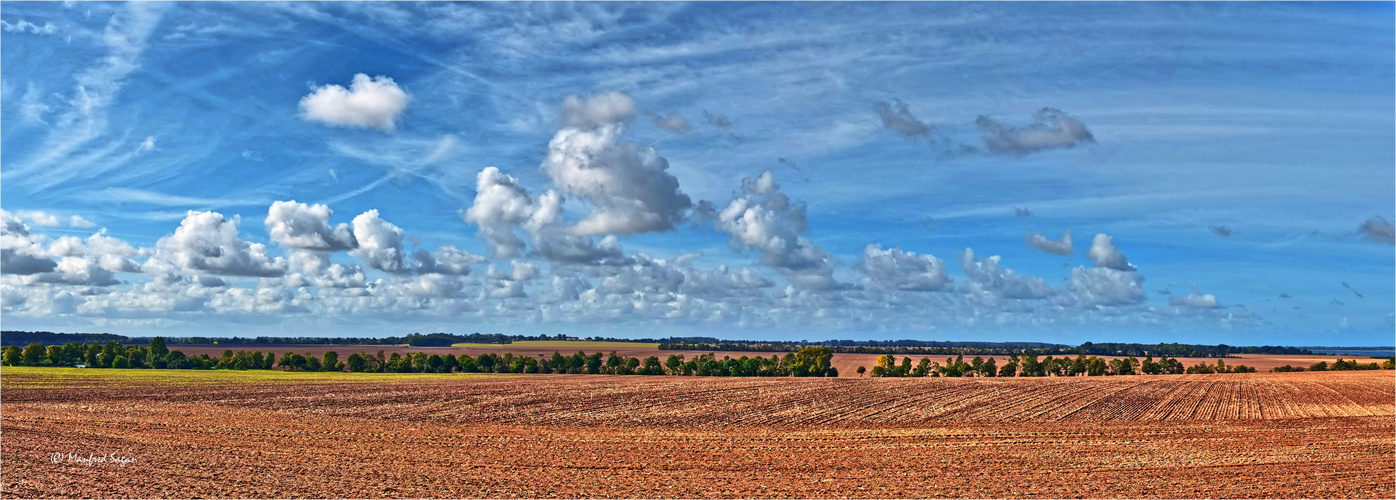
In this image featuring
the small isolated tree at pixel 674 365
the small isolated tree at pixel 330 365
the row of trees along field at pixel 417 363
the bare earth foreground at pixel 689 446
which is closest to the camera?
the bare earth foreground at pixel 689 446

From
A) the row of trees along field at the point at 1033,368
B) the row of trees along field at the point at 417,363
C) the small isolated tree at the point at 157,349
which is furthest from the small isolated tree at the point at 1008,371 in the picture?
the small isolated tree at the point at 157,349

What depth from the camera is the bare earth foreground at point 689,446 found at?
28.4 meters

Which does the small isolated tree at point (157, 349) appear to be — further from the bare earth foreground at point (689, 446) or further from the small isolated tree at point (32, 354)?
the bare earth foreground at point (689, 446)

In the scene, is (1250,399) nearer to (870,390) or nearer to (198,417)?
(870,390)

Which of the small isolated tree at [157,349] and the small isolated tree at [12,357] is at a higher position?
the small isolated tree at [157,349]

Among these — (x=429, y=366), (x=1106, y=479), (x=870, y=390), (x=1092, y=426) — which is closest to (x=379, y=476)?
(x=1106, y=479)

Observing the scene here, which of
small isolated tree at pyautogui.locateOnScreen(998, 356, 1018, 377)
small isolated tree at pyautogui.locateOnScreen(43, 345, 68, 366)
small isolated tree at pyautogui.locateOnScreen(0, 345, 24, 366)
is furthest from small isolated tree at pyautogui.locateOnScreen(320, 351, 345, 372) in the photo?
small isolated tree at pyautogui.locateOnScreen(998, 356, 1018, 377)

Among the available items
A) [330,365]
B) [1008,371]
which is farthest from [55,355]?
[1008,371]

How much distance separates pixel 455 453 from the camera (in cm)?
3662

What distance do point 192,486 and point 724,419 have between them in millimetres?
29838

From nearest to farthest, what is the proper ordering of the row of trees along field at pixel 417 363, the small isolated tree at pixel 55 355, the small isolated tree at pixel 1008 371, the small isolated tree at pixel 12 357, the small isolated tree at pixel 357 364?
the small isolated tree at pixel 12 357
the small isolated tree at pixel 357 364
the row of trees along field at pixel 417 363
the small isolated tree at pixel 55 355
the small isolated tree at pixel 1008 371

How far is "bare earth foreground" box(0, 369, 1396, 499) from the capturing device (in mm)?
28391

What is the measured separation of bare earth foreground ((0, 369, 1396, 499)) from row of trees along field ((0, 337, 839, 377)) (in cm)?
8826

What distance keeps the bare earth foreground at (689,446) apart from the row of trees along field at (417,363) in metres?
88.3
